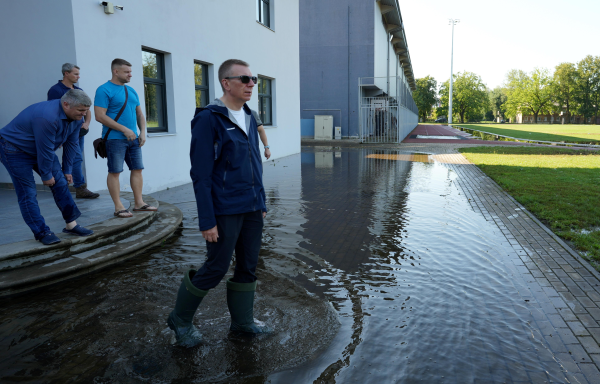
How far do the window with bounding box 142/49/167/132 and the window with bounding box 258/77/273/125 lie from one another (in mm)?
5841

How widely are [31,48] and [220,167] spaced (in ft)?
19.8

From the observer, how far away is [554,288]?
162 inches

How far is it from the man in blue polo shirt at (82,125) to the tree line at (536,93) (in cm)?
9556

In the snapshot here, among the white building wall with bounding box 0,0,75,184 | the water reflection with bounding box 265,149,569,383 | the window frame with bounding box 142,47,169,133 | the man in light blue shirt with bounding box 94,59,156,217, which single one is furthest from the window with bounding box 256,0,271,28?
the man in light blue shirt with bounding box 94,59,156,217

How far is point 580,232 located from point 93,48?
7517mm

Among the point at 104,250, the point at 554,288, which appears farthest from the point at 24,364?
the point at 554,288

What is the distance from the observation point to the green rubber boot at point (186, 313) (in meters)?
2.97

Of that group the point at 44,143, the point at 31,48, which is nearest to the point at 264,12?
the point at 31,48

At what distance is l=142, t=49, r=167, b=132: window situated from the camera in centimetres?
906

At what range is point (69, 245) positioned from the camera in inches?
177

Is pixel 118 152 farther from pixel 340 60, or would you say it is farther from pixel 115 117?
pixel 340 60

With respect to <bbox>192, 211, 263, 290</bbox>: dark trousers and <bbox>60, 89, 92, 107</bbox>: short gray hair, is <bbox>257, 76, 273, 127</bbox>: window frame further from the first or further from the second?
<bbox>192, 211, 263, 290</bbox>: dark trousers

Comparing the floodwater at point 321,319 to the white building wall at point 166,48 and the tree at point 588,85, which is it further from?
the tree at point 588,85

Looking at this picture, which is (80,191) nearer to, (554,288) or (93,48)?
(93,48)
